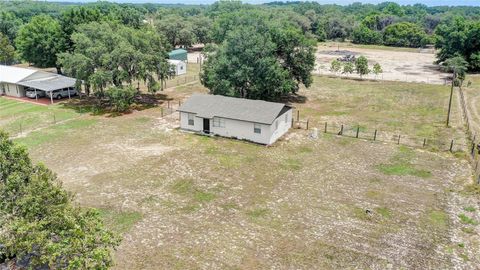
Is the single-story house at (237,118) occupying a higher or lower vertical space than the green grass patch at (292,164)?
higher

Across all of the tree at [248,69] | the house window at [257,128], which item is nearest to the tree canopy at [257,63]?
the tree at [248,69]

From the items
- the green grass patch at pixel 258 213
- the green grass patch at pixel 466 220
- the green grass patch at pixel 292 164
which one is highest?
the green grass patch at pixel 292 164

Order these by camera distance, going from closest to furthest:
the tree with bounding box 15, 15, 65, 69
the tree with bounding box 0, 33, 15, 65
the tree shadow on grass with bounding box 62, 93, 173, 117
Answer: the tree shadow on grass with bounding box 62, 93, 173, 117, the tree with bounding box 15, 15, 65, 69, the tree with bounding box 0, 33, 15, 65

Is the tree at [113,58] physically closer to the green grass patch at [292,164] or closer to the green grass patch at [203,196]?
the green grass patch at [292,164]

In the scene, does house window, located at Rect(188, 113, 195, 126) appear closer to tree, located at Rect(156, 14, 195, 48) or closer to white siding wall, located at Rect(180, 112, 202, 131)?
white siding wall, located at Rect(180, 112, 202, 131)

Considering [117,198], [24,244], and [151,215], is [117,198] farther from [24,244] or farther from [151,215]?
[24,244]

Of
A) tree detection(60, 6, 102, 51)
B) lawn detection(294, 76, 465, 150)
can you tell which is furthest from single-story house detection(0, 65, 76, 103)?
lawn detection(294, 76, 465, 150)

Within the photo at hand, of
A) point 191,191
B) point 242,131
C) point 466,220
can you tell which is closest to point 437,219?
point 466,220
